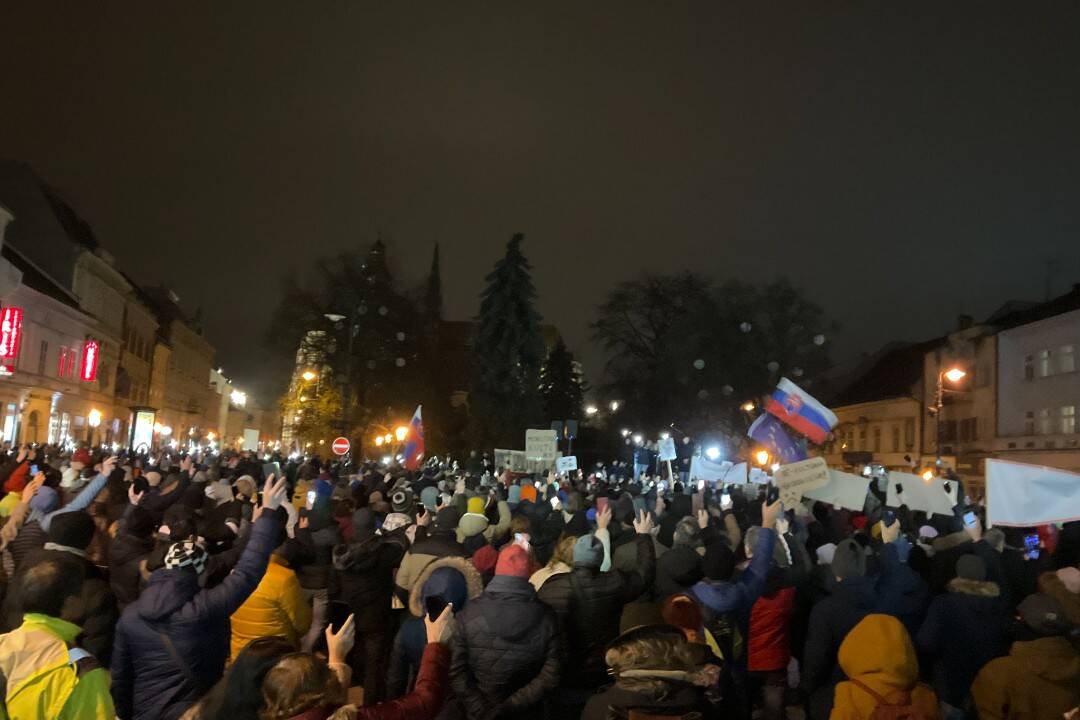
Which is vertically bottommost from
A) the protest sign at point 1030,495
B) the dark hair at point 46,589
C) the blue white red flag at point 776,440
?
the dark hair at point 46,589

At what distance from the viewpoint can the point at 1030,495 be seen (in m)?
7.48

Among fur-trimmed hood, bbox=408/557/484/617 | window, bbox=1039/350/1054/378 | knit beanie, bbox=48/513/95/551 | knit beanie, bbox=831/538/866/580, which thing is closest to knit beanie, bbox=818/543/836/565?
knit beanie, bbox=831/538/866/580

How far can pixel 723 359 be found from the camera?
50.6m

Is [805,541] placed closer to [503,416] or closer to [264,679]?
[264,679]

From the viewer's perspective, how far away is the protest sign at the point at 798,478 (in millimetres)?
10336

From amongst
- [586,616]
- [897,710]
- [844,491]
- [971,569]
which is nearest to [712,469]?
[844,491]

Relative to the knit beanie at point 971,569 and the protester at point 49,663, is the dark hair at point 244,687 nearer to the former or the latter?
the protester at point 49,663

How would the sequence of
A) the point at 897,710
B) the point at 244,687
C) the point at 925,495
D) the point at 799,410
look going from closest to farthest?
1. the point at 244,687
2. the point at 897,710
3. the point at 925,495
4. the point at 799,410

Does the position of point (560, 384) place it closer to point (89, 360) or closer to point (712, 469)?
point (89, 360)

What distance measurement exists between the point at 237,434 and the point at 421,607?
130m

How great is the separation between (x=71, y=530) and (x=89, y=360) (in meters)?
47.5

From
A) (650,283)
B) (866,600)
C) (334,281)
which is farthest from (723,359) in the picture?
(866,600)

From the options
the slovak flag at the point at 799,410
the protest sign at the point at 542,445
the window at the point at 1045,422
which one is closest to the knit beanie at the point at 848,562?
the slovak flag at the point at 799,410

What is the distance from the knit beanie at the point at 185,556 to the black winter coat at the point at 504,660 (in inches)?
54.7
